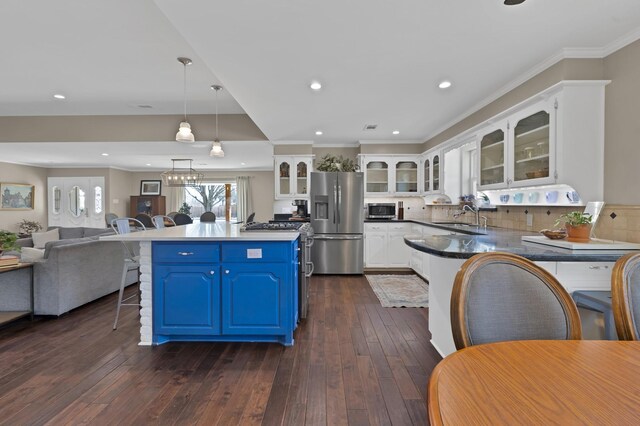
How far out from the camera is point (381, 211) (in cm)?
543

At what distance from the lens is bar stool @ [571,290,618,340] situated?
1618 millimetres

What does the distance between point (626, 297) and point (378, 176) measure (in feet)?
15.2

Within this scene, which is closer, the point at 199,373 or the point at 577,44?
the point at 199,373

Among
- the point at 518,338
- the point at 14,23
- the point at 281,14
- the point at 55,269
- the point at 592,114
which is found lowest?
the point at 55,269

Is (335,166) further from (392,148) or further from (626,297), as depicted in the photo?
(626,297)

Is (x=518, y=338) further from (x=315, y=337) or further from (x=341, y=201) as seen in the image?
(x=341, y=201)

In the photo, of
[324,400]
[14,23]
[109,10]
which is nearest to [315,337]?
[324,400]

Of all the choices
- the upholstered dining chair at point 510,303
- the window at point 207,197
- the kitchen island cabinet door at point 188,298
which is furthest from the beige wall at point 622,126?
the window at point 207,197

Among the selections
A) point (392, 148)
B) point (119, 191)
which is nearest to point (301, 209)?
point (392, 148)

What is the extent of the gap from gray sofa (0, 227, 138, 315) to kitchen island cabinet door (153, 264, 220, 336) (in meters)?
1.43

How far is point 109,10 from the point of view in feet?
7.47

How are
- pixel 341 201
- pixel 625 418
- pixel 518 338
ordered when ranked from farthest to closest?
pixel 341 201, pixel 518 338, pixel 625 418

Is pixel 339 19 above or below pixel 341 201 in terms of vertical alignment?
above

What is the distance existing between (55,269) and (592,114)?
16.5ft
